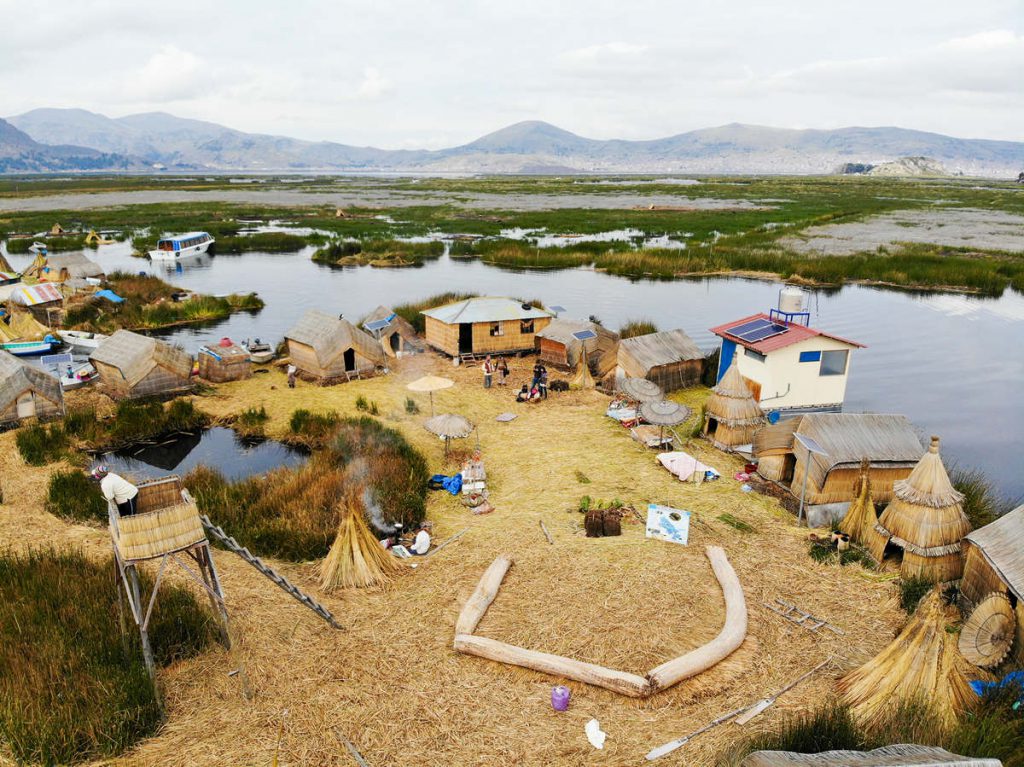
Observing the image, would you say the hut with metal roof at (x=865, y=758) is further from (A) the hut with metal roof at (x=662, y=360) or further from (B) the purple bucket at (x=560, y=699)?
(A) the hut with metal roof at (x=662, y=360)

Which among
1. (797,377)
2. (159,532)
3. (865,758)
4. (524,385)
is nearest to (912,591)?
(865,758)

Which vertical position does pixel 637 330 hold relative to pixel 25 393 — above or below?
below

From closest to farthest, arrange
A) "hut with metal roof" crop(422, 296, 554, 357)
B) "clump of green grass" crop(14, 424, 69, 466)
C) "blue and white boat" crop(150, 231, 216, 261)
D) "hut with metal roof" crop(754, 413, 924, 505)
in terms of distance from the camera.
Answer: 1. "hut with metal roof" crop(754, 413, 924, 505)
2. "clump of green grass" crop(14, 424, 69, 466)
3. "hut with metal roof" crop(422, 296, 554, 357)
4. "blue and white boat" crop(150, 231, 216, 261)

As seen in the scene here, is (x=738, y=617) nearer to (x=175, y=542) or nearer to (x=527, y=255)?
(x=175, y=542)

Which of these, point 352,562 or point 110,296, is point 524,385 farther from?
point 110,296

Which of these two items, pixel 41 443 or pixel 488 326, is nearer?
pixel 41 443

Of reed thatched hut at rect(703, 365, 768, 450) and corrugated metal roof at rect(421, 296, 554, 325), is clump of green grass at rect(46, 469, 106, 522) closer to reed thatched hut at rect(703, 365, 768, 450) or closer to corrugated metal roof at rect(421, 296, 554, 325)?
corrugated metal roof at rect(421, 296, 554, 325)

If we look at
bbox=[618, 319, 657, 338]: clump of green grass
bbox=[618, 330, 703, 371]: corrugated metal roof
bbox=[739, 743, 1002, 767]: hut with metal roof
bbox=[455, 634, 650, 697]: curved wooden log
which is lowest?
bbox=[618, 319, 657, 338]: clump of green grass

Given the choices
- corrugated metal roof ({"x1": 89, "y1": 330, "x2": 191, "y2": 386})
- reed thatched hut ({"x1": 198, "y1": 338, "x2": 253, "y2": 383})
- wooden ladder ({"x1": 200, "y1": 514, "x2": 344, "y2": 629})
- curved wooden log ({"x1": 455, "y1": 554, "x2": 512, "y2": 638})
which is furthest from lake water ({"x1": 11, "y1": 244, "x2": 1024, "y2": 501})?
wooden ladder ({"x1": 200, "y1": 514, "x2": 344, "y2": 629})
